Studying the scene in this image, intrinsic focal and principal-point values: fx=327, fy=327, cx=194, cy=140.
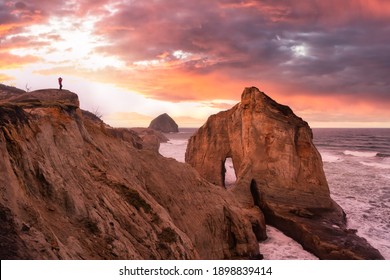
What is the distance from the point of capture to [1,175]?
675cm

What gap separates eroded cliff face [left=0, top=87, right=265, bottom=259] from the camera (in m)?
6.68

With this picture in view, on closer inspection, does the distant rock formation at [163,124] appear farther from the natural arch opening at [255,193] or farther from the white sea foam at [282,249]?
the white sea foam at [282,249]

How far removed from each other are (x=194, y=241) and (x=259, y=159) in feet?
33.5

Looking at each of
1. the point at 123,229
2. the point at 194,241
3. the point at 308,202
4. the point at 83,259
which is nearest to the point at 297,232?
the point at 308,202

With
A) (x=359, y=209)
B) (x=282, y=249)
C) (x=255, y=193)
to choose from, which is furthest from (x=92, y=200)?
(x=359, y=209)

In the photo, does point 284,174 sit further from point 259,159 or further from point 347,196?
point 347,196

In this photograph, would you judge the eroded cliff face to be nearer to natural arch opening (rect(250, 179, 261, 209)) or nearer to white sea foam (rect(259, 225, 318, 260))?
white sea foam (rect(259, 225, 318, 260))

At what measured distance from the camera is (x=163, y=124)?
163500mm

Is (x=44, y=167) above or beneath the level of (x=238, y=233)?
above

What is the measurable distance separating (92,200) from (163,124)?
155640 mm

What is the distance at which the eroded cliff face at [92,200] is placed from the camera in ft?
21.9

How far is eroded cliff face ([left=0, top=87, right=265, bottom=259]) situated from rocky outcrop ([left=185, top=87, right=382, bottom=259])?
14.2ft

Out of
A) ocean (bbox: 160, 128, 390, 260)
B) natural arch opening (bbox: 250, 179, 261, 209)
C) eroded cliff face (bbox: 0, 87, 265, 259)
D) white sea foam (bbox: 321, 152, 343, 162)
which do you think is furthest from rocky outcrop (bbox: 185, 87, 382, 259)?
white sea foam (bbox: 321, 152, 343, 162)

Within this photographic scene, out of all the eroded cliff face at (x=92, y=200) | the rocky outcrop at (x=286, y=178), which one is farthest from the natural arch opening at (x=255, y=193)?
the eroded cliff face at (x=92, y=200)
